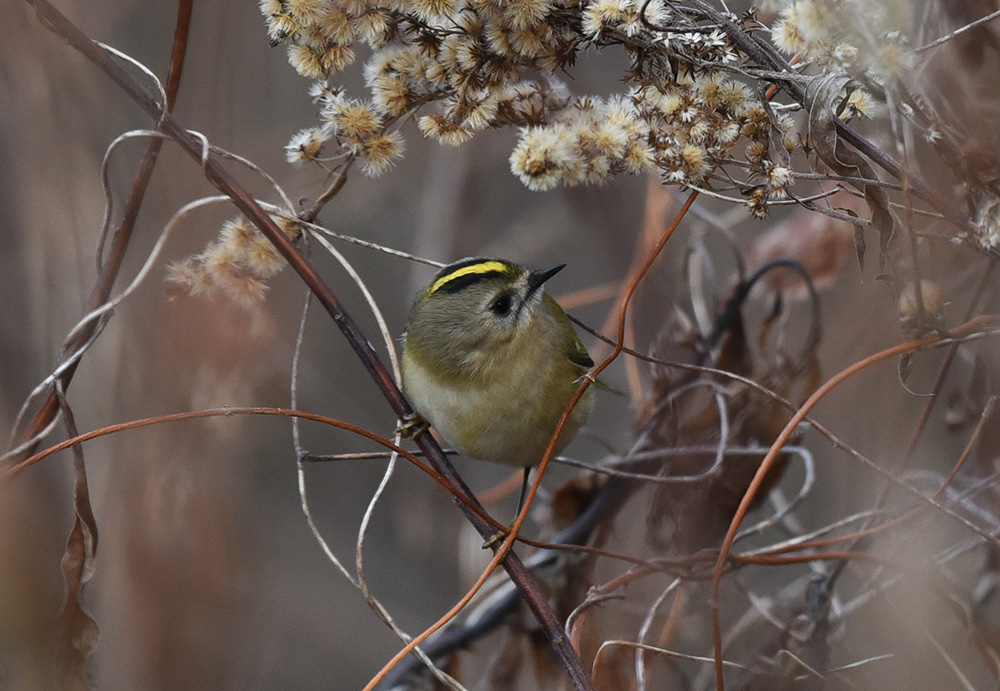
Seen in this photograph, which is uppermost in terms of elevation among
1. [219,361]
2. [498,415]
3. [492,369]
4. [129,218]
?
[129,218]

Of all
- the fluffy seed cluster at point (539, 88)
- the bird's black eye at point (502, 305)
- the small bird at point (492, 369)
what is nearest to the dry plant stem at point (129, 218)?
the fluffy seed cluster at point (539, 88)

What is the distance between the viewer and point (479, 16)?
1.49 metres

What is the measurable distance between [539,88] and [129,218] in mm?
789

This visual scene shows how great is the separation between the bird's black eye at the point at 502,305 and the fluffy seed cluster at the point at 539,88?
85cm

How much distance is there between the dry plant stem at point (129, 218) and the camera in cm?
162

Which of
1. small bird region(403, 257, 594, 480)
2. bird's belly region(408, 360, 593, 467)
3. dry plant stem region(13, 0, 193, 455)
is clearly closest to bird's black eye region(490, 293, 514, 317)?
small bird region(403, 257, 594, 480)

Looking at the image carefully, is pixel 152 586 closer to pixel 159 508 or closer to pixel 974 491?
pixel 159 508

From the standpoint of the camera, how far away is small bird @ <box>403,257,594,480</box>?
2.40m

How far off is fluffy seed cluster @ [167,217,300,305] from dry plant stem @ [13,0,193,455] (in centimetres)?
11

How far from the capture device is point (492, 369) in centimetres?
245

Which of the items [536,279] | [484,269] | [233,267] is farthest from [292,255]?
[536,279]

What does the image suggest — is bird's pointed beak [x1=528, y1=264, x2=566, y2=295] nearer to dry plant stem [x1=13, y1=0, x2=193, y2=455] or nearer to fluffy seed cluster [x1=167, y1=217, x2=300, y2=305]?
fluffy seed cluster [x1=167, y1=217, x2=300, y2=305]

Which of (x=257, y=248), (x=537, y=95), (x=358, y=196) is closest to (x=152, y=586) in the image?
(x=257, y=248)

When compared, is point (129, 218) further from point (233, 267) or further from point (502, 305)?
point (502, 305)
